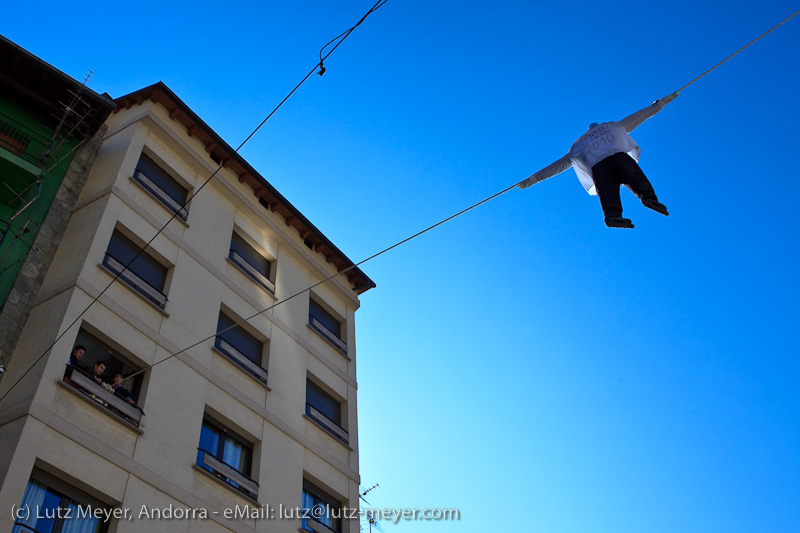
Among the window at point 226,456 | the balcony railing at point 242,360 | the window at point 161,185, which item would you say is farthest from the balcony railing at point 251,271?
the window at point 226,456

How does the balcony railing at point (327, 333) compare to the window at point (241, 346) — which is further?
the balcony railing at point (327, 333)

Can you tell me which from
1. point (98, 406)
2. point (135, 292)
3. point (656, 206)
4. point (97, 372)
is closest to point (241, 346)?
point (135, 292)

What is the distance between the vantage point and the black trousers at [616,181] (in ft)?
32.7

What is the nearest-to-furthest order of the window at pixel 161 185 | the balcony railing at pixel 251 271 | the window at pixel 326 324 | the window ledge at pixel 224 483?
the window ledge at pixel 224 483
the window at pixel 161 185
the balcony railing at pixel 251 271
the window at pixel 326 324

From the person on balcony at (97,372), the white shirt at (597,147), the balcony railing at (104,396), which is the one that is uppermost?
the white shirt at (597,147)

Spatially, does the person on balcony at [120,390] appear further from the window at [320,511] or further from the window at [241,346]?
the window at [320,511]

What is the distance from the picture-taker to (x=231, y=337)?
15.9 meters

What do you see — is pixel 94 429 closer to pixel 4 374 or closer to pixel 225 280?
pixel 4 374

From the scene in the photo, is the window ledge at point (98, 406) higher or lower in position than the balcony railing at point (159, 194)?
lower

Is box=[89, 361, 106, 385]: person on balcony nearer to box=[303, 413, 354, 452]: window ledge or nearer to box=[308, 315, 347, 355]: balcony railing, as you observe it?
box=[303, 413, 354, 452]: window ledge

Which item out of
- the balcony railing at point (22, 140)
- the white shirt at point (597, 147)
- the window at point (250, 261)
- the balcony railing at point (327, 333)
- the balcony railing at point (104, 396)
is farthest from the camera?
the balcony railing at point (327, 333)

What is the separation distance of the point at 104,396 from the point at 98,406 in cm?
24

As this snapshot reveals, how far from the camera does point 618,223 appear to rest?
9.79 metres

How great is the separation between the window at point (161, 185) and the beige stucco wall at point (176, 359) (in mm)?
192
